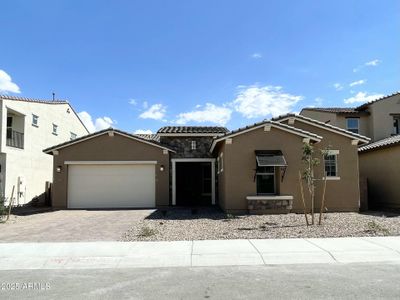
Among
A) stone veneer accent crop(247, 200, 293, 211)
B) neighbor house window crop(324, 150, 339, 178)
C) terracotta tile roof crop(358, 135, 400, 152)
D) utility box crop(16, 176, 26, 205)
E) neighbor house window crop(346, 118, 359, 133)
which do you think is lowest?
stone veneer accent crop(247, 200, 293, 211)

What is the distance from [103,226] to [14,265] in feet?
17.0

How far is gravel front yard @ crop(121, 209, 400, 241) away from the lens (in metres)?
11.1

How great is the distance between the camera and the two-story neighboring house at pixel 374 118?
24.5 m

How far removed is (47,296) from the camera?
589 cm

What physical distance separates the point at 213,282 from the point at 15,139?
1977 cm

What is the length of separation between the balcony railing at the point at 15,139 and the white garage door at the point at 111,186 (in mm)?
4543

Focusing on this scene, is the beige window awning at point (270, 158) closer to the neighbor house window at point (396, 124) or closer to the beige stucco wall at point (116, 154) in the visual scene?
the beige stucco wall at point (116, 154)

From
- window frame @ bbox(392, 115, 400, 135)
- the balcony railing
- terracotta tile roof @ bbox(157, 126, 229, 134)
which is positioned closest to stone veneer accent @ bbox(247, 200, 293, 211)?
terracotta tile roof @ bbox(157, 126, 229, 134)

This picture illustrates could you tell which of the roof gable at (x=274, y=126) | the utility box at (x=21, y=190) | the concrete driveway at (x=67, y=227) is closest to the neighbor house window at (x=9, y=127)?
the utility box at (x=21, y=190)

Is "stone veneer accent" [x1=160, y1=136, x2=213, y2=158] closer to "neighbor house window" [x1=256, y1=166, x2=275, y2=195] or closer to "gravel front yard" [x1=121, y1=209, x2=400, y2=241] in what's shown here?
"neighbor house window" [x1=256, y1=166, x2=275, y2=195]

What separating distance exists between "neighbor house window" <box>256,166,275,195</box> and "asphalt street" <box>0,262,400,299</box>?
8.48 metres

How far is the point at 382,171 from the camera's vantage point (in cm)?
1912

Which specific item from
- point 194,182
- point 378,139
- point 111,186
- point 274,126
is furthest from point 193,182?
point 378,139

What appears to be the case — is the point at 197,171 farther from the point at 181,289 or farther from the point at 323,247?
the point at 181,289
